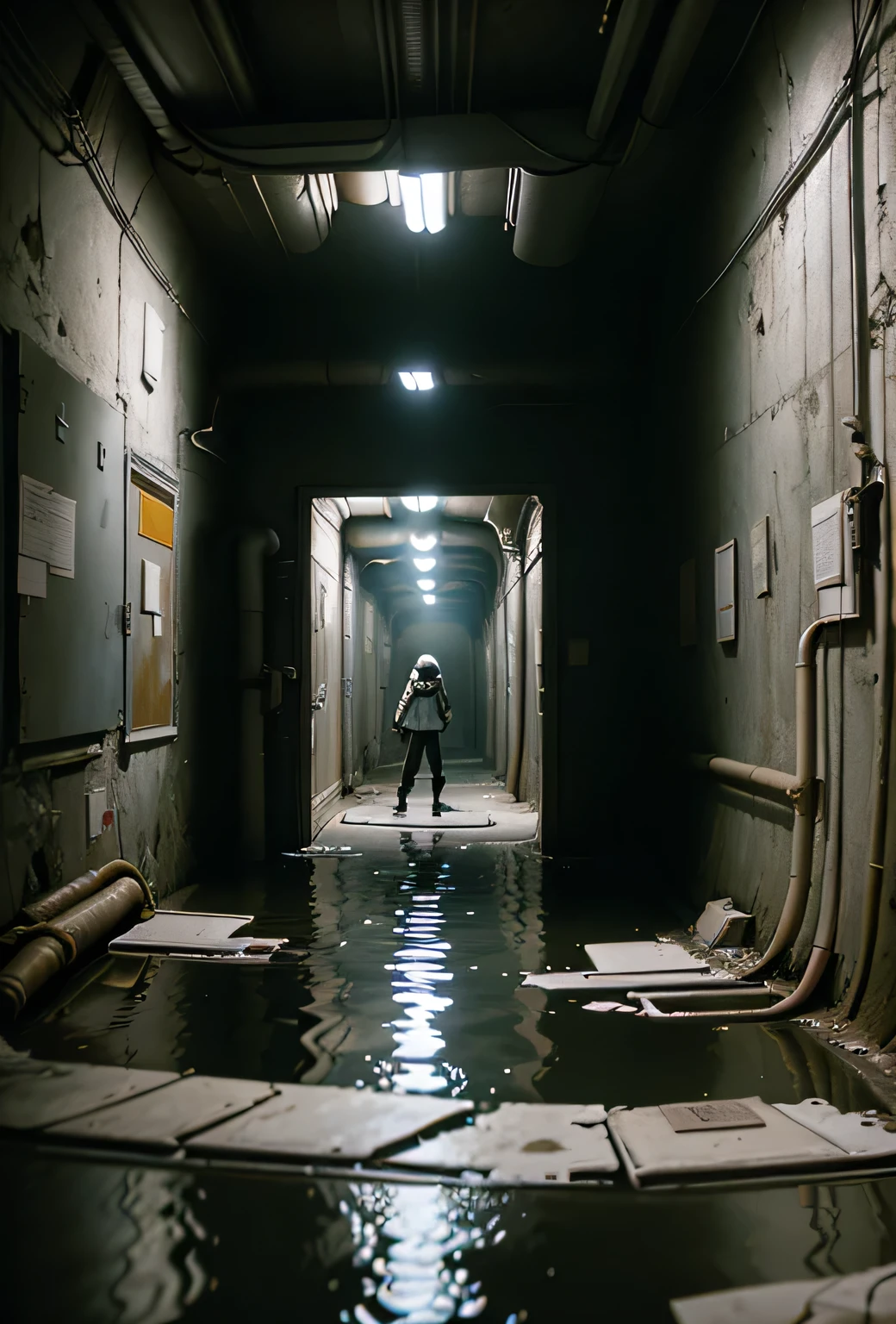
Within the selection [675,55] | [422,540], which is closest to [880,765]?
[675,55]

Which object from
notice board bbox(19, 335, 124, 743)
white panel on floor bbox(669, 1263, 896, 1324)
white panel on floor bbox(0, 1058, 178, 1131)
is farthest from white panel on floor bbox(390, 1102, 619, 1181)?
notice board bbox(19, 335, 124, 743)

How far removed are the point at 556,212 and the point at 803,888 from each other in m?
3.58

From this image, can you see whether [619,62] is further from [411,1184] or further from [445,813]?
[445,813]

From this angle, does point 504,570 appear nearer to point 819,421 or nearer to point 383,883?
point 383,883

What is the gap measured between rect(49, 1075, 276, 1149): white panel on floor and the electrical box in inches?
93.7

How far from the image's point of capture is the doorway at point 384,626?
25.9 feet

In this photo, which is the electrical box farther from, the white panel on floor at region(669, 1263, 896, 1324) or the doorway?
the doorway

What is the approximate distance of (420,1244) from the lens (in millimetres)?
1728

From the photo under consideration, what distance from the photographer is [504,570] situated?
12.0 metres

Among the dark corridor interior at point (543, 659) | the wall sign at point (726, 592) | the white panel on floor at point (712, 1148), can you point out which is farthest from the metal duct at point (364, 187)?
the white panel on floor at point (712, 1148)

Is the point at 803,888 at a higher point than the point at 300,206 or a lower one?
lower

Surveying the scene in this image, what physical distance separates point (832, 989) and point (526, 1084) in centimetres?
125

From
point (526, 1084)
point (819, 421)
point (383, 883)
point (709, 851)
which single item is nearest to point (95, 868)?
point (383, 883)

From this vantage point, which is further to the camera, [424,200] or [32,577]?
[424,200]
